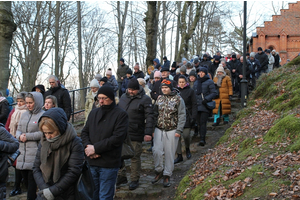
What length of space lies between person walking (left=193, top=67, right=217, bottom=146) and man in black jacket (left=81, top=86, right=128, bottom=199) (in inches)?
193

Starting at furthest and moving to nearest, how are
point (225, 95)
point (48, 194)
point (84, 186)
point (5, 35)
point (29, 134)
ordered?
point (225, 95)
point (5, 35)
point (29, 134)
point (84, 186)
point (48, 194)

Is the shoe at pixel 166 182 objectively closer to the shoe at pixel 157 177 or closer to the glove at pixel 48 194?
the shoe at pixel 157 177

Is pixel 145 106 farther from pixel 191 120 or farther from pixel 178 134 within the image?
pixel 191 120

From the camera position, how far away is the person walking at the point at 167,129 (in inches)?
265

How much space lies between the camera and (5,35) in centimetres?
931

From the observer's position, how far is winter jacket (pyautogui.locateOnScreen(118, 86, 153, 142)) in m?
6.55

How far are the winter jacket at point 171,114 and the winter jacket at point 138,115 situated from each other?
387mm

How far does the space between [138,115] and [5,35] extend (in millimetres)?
5309

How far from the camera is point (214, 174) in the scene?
5688 mm

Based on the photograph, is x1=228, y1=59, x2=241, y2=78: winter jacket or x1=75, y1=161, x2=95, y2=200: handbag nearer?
x1=75, y1=161, x2=95, y2=200: handbag

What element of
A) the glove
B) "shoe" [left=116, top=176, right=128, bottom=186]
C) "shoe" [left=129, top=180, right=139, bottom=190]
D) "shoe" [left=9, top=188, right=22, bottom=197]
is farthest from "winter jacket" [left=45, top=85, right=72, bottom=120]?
the glove

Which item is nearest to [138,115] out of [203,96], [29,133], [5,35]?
[29,133]

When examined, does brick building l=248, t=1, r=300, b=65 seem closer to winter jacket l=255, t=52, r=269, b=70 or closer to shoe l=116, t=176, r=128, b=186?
winter jacket l=255, t=52, r=269, b=70

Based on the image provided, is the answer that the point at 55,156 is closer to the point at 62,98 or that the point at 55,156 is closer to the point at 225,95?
the point at 62,98
